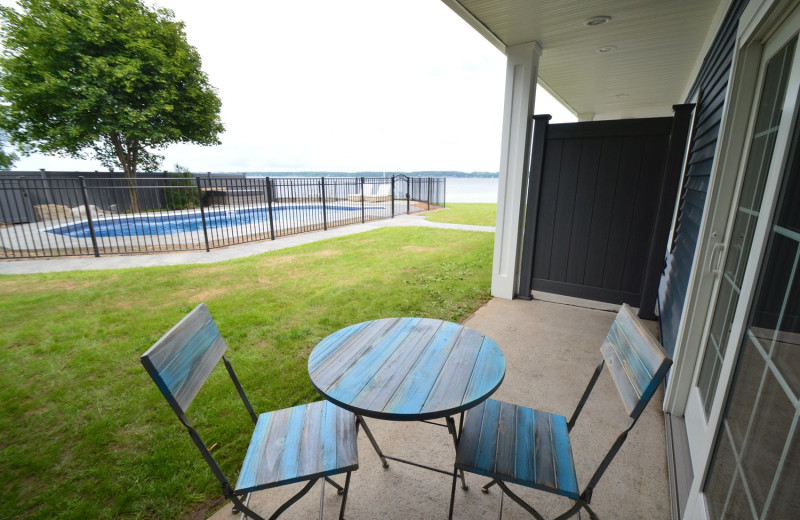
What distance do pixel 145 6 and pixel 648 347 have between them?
55.5ft

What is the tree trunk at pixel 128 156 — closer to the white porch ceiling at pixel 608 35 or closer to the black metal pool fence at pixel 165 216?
the black metal pool fence at pixel 165 216

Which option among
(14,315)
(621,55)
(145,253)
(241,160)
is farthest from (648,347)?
(241,160)

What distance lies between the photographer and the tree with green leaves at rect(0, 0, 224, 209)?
1005 cm

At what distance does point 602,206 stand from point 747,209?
240 centimetres

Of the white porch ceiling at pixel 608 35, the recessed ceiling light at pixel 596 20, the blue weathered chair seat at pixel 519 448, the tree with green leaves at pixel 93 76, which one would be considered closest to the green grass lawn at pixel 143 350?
the blue weathered chair seat at pixel 519 448

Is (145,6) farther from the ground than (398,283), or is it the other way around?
(145,6)

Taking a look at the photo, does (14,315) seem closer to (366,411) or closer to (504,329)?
(366,411)

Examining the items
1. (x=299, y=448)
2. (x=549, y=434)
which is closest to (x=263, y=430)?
(x=299, y=448)

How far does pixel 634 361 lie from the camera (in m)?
1.19

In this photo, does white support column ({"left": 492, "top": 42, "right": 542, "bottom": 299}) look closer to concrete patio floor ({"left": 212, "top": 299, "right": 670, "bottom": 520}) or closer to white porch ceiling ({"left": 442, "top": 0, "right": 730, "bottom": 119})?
white porch ceiling ({"left": 442, "top": 0, "right": 730, "bottom": 119})

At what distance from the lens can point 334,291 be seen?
14.6 ft

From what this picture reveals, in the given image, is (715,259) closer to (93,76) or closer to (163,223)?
(163,223)

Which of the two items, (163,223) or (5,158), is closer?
(163,223)

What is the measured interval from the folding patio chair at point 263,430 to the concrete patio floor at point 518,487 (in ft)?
0.64
